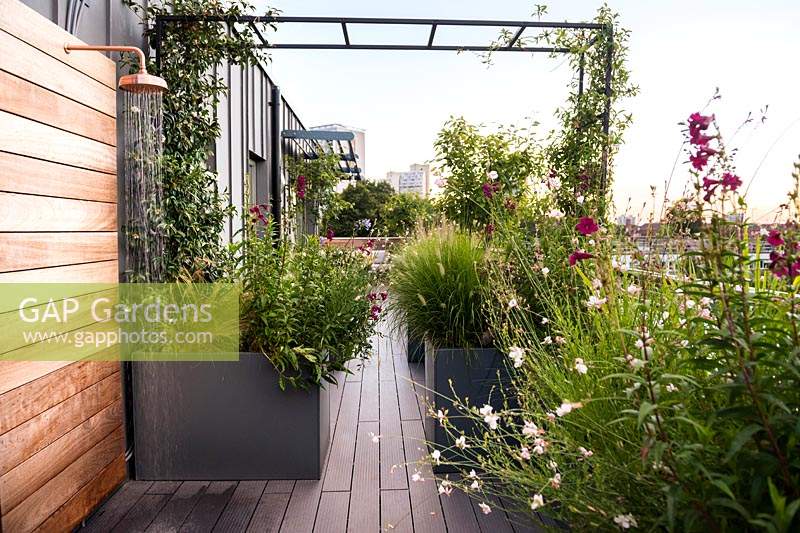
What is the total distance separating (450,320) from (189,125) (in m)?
1.72

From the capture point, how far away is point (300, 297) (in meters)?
2.90

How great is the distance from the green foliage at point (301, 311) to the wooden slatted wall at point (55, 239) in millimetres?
625

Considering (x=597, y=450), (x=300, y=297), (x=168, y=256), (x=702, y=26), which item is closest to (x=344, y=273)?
(x=300, y=297)

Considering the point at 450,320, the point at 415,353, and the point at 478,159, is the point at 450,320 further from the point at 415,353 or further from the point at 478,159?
the point at 415,353

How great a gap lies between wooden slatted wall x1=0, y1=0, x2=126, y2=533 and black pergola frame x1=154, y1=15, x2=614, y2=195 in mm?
768

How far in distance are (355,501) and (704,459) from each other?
1.76m

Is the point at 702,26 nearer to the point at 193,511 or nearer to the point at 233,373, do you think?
the point at 233,373

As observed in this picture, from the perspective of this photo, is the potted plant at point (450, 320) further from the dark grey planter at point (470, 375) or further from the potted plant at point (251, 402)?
the potted plant at point (251, 402)

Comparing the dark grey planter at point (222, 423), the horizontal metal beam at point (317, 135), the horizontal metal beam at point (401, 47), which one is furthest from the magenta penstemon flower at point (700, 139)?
the horizontal metal beam at point (317, 135)

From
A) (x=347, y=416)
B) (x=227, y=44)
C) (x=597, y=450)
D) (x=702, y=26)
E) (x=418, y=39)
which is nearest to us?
(x=597, y=450)

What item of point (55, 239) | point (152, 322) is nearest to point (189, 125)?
point (152, 322)

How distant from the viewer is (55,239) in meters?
2.26

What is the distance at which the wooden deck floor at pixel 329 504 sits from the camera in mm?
2400

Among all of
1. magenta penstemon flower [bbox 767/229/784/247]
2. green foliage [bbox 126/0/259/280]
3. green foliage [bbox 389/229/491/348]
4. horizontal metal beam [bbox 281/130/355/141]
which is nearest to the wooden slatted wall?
green foliage [bbox 126/0/259/280]
